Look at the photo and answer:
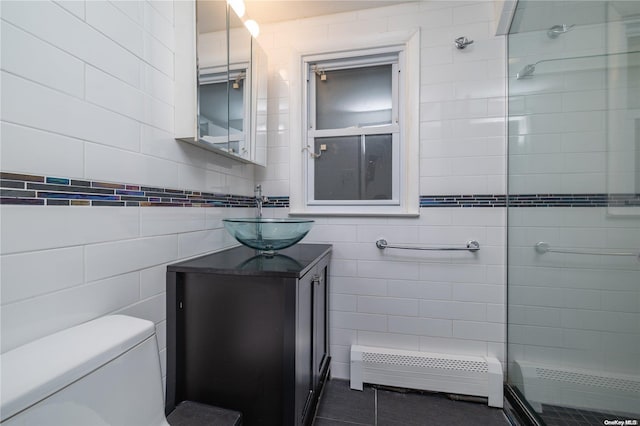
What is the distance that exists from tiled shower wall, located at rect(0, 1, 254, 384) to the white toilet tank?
0.29 ft

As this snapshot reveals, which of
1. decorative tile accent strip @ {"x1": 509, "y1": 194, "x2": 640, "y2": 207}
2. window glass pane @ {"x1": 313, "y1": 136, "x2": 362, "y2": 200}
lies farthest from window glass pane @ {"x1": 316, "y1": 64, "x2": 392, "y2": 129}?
decorative tile accent strip @ {"x1": 509, "y1": 194, "x2": 640, "y2": 207}

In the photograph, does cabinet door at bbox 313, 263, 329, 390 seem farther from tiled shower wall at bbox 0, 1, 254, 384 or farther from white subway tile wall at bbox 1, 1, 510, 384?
tiled shower wall at bbox 0, 1, 254, 384

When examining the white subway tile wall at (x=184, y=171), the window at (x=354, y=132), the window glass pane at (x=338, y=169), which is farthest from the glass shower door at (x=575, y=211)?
the window glass pane at (x=338, y=169)

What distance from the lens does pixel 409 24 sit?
1.60 m

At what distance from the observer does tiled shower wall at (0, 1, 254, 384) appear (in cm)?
59

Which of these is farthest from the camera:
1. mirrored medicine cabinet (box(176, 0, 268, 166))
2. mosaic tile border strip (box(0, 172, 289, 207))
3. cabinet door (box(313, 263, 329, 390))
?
cabinet door (box(313, 263, 329, 390))

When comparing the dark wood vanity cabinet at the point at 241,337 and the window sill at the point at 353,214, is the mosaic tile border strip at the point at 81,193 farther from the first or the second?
the window sill at the point at 353,214

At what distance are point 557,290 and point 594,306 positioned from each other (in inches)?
7.5

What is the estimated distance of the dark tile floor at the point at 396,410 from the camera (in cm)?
133

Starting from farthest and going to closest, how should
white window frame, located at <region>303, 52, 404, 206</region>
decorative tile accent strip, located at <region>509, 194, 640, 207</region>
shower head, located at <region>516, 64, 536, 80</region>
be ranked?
white window frame, located at <region>303, 52, 404, 206</region>, shower head, located at <region>516, 64, 536, 80</region>, decorative tile accent strip, located at <region>509, 194, 640, 207</region>

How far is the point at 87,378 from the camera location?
56cm

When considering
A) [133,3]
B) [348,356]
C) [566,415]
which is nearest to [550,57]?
[566,415]

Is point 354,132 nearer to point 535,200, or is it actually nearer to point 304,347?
point 535,200

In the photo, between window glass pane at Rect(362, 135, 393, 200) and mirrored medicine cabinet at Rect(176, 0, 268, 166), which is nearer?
mirrored medicine cabinet at Rect(176, 0, 268, 166)
